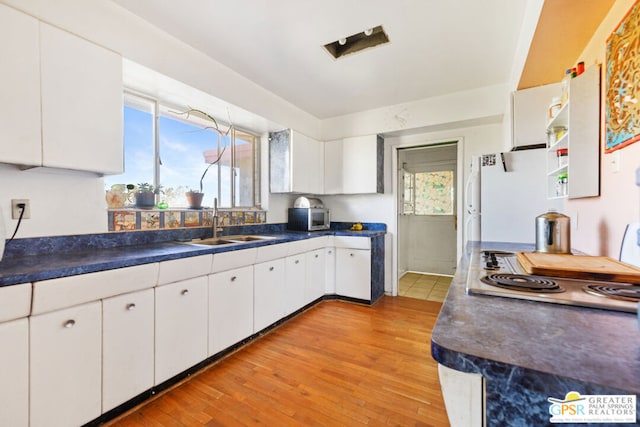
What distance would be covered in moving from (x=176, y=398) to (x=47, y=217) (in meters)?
1.34

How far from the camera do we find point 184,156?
269 centimetres

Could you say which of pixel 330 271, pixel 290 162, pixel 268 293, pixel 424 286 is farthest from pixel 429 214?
pixel 268 293

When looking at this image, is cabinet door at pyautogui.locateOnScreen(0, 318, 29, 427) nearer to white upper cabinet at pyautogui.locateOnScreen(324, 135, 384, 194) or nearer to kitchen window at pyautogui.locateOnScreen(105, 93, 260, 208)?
kitchen window at pyautogui.locateOnScreen(105, 93, 260, 208)

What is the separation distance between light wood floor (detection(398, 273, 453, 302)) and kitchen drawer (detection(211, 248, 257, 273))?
239cm

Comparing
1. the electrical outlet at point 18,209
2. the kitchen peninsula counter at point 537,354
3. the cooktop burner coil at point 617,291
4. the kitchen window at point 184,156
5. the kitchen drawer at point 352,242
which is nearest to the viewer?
the kitchen peninsula counter at point 537,354

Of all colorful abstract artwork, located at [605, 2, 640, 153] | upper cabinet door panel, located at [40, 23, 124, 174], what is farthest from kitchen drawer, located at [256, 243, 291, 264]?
colorful abstract artwork, located at [605, 2, 640, 153]

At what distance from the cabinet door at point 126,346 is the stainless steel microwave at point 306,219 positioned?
6.83 feet

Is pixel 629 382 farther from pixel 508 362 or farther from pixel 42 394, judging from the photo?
pixel 42 394

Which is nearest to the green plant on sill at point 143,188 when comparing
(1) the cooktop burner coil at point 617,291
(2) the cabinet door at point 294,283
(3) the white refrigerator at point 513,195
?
(2) the cabinet door at point 294,283

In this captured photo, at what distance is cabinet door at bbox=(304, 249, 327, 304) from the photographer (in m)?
3.14

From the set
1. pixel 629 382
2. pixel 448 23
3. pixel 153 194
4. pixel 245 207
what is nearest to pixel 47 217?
pixel 153 194

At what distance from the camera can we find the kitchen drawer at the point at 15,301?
1.13 metres

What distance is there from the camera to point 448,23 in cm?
197

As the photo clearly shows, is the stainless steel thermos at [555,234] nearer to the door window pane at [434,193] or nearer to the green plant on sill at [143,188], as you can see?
the green plant on sill at [143,188]
